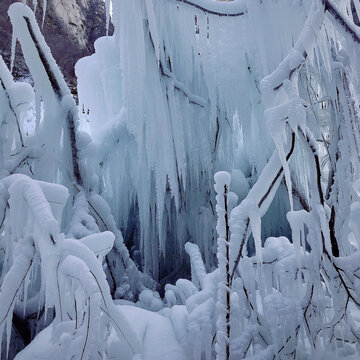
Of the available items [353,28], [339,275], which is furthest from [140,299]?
[353,28]

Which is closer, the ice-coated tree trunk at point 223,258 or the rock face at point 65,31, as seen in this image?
the ice-coated tree trunk at point 223,258

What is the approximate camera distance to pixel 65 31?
11430mm

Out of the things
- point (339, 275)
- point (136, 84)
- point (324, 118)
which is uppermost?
point (136, 84)

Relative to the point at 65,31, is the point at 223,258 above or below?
below

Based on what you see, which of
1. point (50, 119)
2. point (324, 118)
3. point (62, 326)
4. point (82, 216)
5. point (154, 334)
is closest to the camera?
point (62, 326)

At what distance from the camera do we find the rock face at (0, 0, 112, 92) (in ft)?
34.7

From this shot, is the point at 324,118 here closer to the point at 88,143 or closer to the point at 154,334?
the point at 88,143

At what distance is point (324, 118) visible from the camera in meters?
3.19

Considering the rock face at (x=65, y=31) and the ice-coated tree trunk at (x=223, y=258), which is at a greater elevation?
the rock face at (x=65, y=31)

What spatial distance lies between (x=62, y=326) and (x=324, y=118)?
2630 millimetres

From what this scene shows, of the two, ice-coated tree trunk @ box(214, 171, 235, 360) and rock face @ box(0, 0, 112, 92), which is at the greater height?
rock face @ box(0, 0, 112, 92)

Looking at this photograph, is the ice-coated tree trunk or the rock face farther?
the rock face

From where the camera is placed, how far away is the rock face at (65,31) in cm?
1059

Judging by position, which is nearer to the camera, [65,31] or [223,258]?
[223,258]
